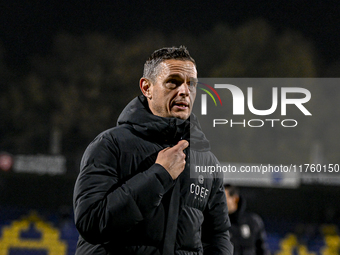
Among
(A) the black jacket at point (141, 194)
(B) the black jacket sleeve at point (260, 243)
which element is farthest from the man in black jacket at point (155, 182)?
(B) the black jacket sleeve at point (260, 243)

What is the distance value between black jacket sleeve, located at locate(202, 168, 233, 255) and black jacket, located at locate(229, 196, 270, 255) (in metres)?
2.73

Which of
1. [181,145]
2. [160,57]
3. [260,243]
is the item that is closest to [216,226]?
[181,145]

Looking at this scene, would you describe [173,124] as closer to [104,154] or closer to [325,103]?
[104,154]

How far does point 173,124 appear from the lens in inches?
61.8

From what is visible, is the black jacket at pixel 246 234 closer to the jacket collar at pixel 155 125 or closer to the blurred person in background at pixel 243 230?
the blurred person in background at pixel 243 230

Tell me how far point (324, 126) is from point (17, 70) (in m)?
10.4

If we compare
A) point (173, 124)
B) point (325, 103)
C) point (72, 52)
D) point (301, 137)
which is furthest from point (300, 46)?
point (173, 124)

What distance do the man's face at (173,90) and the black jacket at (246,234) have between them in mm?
3066

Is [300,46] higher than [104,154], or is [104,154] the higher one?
[300,46]

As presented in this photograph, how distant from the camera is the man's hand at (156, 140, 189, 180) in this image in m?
1.45

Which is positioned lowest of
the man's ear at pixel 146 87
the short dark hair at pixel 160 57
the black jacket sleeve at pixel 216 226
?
the black jacket sleeve at pixel 216 226

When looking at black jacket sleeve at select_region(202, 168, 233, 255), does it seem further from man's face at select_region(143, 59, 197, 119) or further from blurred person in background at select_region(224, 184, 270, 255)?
blurred person in background at select_region(224, 184, 270, 255)

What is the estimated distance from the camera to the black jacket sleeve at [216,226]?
171 cm

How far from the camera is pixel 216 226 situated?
5.69 ft
